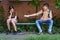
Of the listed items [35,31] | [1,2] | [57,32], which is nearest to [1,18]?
[1,2]

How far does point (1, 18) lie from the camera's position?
12719 millimetres

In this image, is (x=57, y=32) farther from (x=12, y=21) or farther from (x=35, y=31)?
(x=12, y=21)

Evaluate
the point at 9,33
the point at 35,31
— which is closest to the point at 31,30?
the point at 35,31

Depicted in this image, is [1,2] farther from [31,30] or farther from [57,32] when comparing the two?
[57,32]

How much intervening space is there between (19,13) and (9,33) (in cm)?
179

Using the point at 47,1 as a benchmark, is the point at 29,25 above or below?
below

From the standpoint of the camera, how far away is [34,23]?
1223cm

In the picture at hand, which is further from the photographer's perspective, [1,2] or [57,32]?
[1,2]

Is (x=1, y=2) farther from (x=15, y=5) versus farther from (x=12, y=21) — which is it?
(x=12, y=21)

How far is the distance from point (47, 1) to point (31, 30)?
5.89 feet

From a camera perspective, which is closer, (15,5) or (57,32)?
(57,32)

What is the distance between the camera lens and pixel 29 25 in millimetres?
12391

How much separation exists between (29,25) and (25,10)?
1.19 meters

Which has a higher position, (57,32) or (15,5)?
(15,5)
